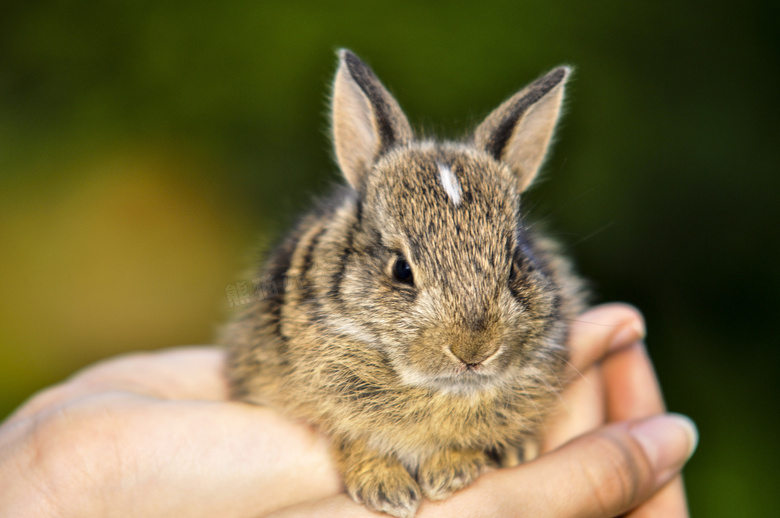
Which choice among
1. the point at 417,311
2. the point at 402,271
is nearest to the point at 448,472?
the point at 417,311

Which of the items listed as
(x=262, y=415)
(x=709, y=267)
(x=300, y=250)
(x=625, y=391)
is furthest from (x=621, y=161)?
(x=262, y=415)

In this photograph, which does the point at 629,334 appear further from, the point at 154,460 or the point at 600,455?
the point at 154,460

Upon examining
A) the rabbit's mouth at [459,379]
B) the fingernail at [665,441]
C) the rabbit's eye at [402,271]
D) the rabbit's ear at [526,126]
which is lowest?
the fingernail at [665,441]

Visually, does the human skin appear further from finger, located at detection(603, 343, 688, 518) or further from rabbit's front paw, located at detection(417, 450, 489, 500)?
finger, located at detection(603, 343, 688, 518)

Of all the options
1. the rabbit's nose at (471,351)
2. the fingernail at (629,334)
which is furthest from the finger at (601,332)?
the rabbit's nose at (471,351)

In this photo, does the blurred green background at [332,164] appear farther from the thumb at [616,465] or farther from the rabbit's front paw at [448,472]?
the rabbit's front paw at [448,472]

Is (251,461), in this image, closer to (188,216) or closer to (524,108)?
(524,108)

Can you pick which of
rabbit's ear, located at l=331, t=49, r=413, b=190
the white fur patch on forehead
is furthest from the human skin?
rabbit's ear, located at l=331, t=49, r=413, b=190
